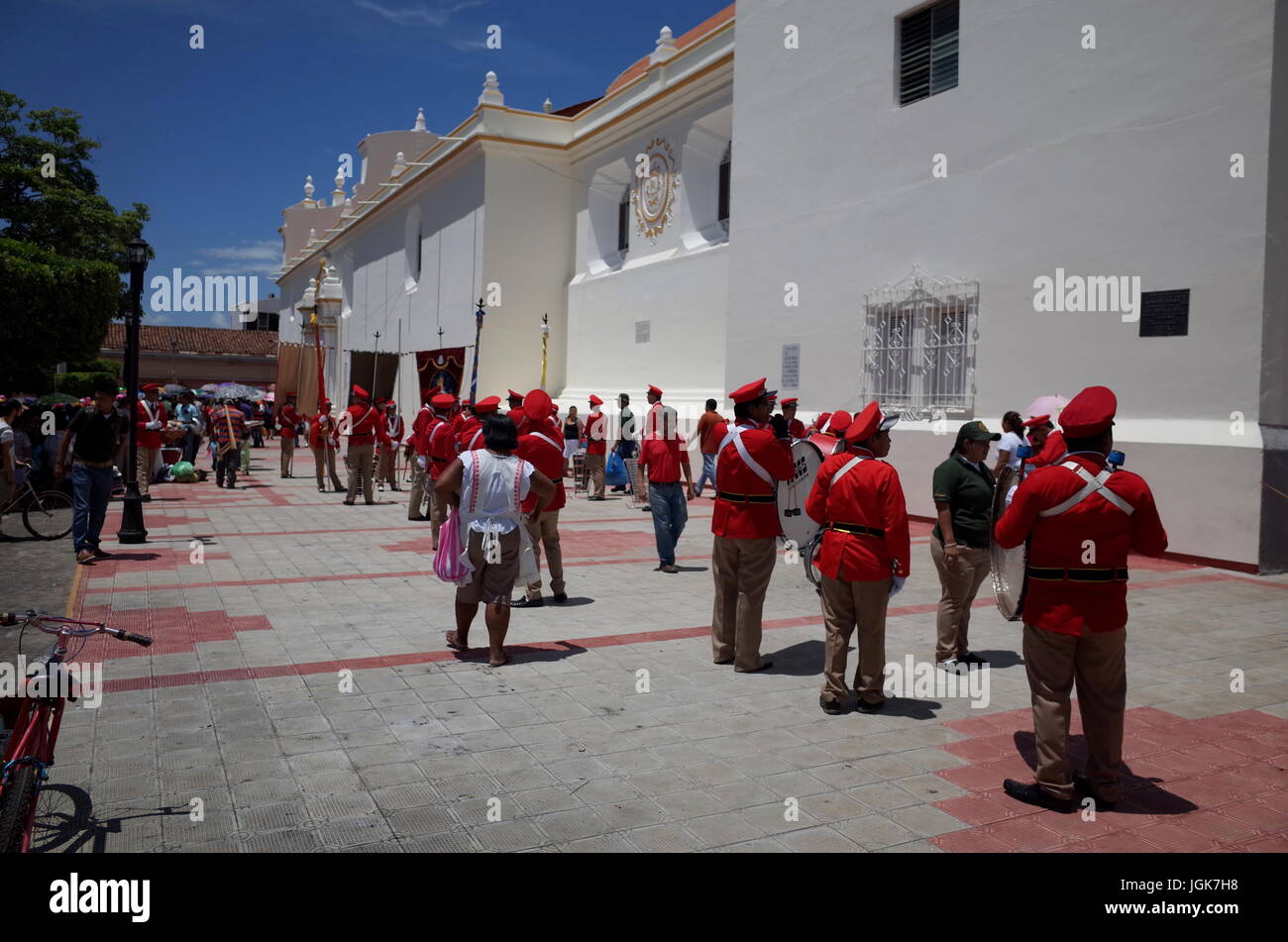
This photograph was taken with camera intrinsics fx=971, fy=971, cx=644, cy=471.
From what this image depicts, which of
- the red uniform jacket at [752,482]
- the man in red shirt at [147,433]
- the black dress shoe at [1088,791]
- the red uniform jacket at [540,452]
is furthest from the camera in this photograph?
the man in red shirt at [147,433]

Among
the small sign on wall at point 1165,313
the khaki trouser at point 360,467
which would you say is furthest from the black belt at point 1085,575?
the khaki trouser at point 360,467

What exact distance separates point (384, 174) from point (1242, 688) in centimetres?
4491

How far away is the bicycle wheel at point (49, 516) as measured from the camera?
42.4 ft

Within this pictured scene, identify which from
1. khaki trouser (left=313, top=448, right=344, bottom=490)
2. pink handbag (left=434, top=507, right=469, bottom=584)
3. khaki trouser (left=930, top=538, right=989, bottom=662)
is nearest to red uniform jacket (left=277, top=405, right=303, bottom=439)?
khaki trouser (left=313, top=448, right=344, bottom=490)

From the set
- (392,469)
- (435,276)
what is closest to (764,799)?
(392,469)

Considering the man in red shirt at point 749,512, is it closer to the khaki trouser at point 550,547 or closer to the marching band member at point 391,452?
the khaki trouser at point 550,547

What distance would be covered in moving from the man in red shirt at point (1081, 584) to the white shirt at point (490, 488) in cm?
330

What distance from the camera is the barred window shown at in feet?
45.4

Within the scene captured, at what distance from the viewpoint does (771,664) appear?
264 inches

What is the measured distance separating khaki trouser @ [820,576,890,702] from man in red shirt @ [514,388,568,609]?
3.00 meters

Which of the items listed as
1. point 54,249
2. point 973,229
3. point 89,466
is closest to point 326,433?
point 89,466

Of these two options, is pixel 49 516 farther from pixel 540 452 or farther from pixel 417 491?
pixel 540 452
